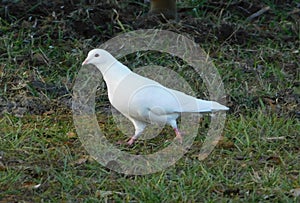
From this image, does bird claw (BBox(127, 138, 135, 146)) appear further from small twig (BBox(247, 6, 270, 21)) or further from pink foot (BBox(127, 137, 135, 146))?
small twig (BBox(247, 6, 270, 21))

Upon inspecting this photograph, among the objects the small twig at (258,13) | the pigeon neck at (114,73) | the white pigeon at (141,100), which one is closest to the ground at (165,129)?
the small twig at (258,13)

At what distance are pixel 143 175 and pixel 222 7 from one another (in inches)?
149

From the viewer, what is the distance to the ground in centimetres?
511

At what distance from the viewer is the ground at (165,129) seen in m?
5.11

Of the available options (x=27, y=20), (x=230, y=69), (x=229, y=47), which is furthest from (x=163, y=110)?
(x=27, y=20)

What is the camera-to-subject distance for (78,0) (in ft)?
27.7

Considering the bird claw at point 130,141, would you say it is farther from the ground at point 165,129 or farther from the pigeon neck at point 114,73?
the pigeon neck at point 114,73

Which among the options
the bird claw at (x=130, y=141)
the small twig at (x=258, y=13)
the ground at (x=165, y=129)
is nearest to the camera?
the ground at (x=165, y=129)

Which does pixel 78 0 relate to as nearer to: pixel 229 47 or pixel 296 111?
pixel 229 47

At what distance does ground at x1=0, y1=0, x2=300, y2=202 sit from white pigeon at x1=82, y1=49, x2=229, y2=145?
0.20 m

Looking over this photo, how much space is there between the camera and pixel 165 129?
6.14m

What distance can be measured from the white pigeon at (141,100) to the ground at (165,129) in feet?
0.67

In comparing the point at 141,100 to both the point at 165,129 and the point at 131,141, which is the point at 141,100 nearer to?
the point at 131,141

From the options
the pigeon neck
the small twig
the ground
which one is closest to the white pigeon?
the pigeon neck
